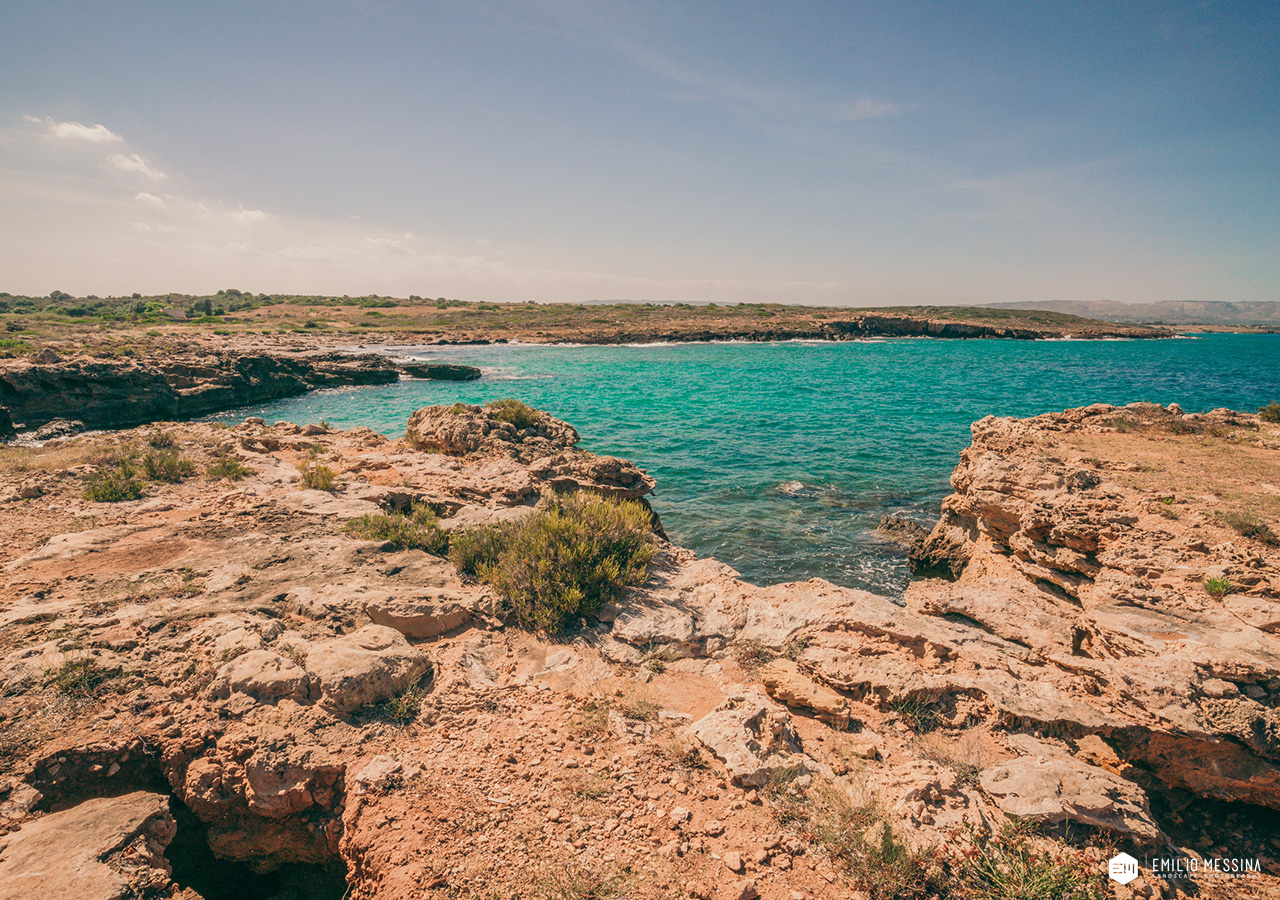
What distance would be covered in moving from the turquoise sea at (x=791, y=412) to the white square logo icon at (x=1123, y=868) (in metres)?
6.99

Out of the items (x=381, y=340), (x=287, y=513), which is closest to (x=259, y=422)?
(x=287, y=513)

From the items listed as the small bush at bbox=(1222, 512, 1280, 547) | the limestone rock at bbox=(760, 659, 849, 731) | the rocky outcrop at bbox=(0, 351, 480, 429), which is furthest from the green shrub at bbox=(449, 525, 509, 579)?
the rocky outcrop at bbox=(0, 351, 480, 429)

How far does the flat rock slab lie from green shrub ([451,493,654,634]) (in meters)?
3.28

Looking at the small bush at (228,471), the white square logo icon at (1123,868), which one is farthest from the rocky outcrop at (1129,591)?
the small bush at (228,471)

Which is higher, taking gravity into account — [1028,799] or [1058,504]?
[1058,504]

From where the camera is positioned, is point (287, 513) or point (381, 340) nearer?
point (287, 513)

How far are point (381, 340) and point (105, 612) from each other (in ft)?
218

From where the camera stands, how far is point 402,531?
24.2 feet

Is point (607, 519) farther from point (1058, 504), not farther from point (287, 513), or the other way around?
point (1058, 504)

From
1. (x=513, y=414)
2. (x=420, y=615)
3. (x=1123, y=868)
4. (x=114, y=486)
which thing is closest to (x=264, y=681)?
(x=420, y=615)

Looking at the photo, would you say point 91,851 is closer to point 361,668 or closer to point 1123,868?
point 361,668

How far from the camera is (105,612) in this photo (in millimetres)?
5188

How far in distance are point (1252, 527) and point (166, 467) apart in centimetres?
1759

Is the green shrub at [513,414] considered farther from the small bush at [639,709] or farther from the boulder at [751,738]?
the boulder at [751,738]
